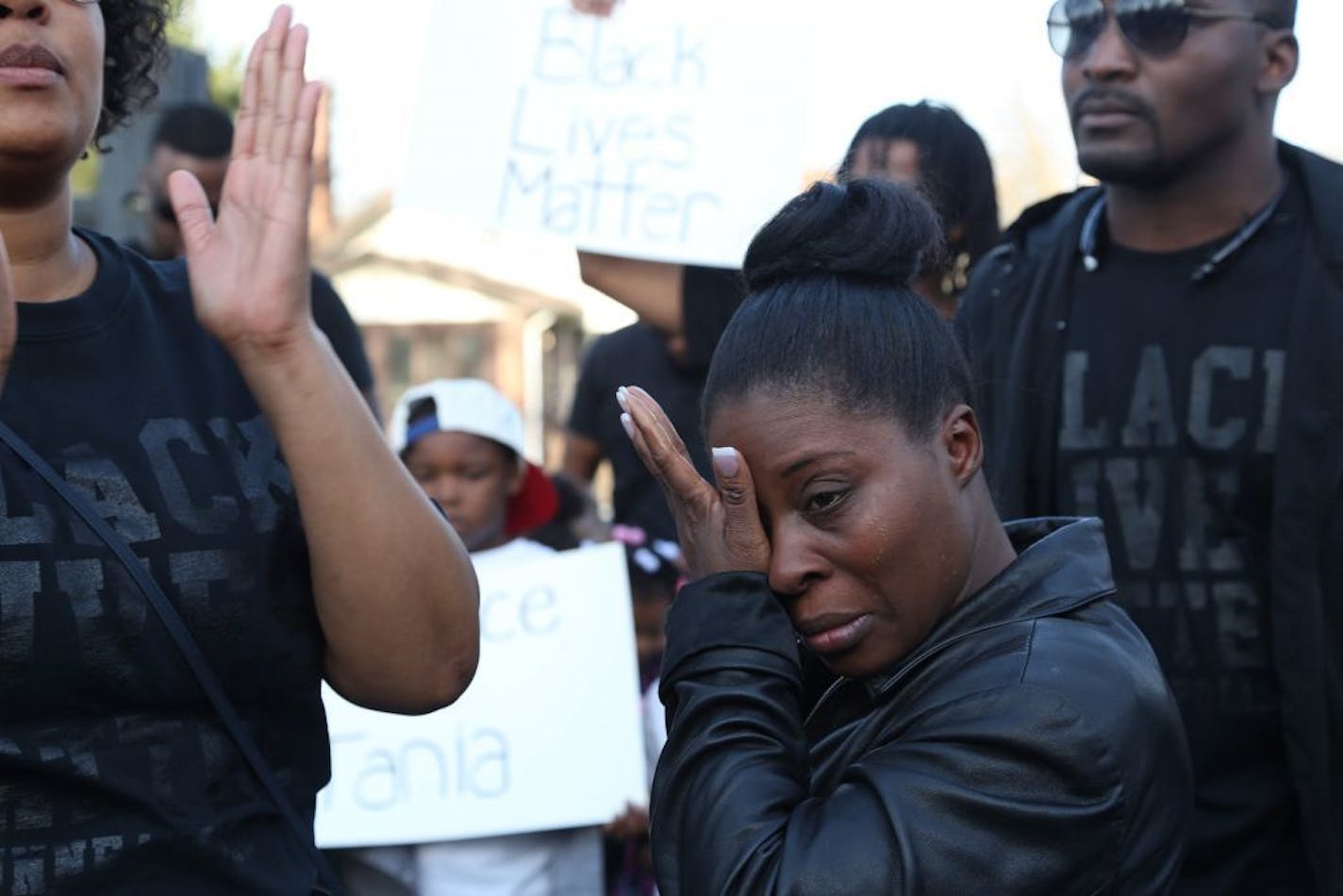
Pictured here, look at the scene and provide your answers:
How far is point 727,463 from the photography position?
2.55 meters

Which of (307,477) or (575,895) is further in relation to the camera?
(575,895)

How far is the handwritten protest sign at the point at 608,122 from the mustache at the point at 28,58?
2.38 meters

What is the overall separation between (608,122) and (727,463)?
283cm

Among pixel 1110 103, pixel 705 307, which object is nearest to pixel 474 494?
pixel 705 307

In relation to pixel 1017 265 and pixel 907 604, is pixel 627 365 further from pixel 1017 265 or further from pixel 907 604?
pixel 907 604

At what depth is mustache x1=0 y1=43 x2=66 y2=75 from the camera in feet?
8.32

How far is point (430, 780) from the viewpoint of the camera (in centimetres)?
518

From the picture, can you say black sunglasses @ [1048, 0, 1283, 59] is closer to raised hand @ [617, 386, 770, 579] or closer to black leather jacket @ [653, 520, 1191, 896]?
black leather jacket @ [653, 520, 1191, 896]

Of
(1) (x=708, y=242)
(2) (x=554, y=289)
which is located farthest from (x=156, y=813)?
(2) (x=554, y=289)

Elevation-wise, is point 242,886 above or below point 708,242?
Answer: below

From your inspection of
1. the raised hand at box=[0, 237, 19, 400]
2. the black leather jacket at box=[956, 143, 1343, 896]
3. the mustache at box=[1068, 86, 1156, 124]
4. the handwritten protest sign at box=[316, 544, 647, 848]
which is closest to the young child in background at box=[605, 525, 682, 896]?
the handwritten protest sign at box=[316, 544, 647, 848]

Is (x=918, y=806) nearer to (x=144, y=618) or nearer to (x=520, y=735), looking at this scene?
(x=144, y=618)

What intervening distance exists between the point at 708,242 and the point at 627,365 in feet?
7.92

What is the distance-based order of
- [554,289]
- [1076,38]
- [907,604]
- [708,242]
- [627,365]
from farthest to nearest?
1. [554,289]
2. [627,365]
3. [708,242]
4. [1076,38]
5. [907,604]
